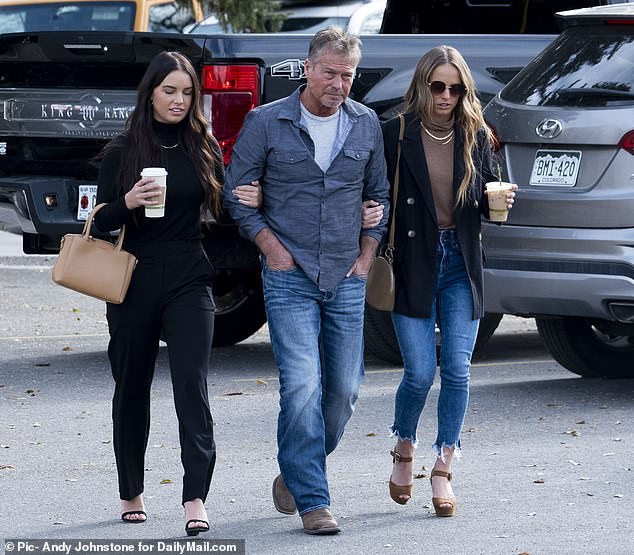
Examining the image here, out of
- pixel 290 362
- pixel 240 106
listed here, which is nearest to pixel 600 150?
pixel 240 106

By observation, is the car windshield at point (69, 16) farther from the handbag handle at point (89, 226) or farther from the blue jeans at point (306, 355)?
the blue jeans at point (306, 355)

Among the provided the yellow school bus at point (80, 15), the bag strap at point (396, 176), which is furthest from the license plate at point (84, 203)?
the yellow school bus at point (80, 15)

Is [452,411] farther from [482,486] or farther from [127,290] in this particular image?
[127,290]

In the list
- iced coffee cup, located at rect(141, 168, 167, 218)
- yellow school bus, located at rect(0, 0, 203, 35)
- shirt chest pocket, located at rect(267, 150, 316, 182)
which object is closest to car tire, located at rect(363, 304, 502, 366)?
shirt chest pocket, located at rect(267, 150, 316, 182)

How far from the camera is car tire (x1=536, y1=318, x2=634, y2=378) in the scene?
8.35 meters

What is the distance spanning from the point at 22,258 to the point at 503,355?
579cm

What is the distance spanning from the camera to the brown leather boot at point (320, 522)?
5492mm

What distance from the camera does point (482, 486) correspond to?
6270 mm

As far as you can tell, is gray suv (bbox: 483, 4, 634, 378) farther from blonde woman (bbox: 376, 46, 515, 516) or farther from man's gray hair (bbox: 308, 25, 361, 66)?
man's gray hair (bbox: 308, 25, 361, 66)

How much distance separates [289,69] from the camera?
322 inches

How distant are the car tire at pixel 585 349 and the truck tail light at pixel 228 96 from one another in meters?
1.87

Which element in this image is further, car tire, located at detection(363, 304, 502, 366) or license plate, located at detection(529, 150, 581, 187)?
car tire, located at detection(363, 304, 502, 366)

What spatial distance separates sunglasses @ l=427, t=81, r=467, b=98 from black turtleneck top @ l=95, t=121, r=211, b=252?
94 cm

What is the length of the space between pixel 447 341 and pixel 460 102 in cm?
88
